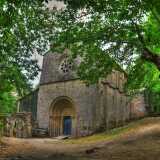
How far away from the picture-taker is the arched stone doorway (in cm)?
3725

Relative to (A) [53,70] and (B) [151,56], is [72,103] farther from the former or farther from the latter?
(B) [151,56]

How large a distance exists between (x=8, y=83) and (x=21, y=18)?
11.3 feet

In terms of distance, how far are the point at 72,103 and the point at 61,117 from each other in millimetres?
2900

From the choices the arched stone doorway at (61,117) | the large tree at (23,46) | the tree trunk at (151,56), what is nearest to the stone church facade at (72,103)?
the arched stone doorway at (61,117)

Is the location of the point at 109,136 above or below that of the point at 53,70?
below

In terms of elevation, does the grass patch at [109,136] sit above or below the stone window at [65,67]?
below

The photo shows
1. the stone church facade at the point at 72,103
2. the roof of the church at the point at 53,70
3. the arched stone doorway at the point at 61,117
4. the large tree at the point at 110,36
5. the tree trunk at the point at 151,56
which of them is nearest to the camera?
the large tree at the point at 110,36

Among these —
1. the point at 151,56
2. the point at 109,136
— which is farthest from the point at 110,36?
the point at 109,136

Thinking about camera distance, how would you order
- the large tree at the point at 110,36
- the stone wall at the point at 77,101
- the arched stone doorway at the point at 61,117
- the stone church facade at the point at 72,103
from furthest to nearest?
the arched stone doorway at the point at 61,117
the stone church facade at the point at 72,103
the stone wall at the point at 77,101
the large tree at the point at 110,36

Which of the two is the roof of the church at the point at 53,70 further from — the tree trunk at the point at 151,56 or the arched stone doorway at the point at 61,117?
the tree trunk at the point at 151,56

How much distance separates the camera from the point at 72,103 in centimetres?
3628

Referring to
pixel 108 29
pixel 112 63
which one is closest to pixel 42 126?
pixel 112 63

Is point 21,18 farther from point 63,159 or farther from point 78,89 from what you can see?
point 78,89

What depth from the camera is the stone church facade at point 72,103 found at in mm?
34344
